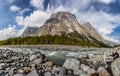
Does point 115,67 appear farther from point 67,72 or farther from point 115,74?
point 67,72

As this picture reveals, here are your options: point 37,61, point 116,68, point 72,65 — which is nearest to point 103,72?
point 116,68

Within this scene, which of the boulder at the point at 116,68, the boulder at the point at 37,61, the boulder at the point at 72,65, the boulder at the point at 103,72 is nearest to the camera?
the boulder at the point at 116,68

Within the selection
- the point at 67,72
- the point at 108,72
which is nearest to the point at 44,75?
the point at 67,72

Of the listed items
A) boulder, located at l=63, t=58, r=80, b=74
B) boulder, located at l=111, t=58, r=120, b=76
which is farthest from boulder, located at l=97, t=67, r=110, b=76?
boulder, located at l=63, t=58, r=80, b=74

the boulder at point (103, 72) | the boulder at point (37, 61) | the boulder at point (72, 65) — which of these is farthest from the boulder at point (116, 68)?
the boulder at point (37, 61)

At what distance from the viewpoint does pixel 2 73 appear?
73.7 feet

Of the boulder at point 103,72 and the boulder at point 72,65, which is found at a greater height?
the boulder at point 72,65

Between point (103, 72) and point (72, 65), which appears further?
point (72, 65)

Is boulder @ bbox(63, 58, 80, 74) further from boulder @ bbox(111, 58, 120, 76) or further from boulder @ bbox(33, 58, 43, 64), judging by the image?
boulder @ bbox(33, 58, 43, 64)

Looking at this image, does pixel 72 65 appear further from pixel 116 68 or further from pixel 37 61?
pixel 37 61

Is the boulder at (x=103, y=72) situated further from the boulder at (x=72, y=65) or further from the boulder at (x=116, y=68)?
the boulder at (x=72, y=65)

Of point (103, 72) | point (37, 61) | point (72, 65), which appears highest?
point (37, 61)

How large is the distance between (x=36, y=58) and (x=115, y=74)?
14795 mm

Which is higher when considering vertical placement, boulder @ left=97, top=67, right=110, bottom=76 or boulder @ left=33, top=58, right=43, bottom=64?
boulder @ left=33, top=58, right=43, bottom=64
